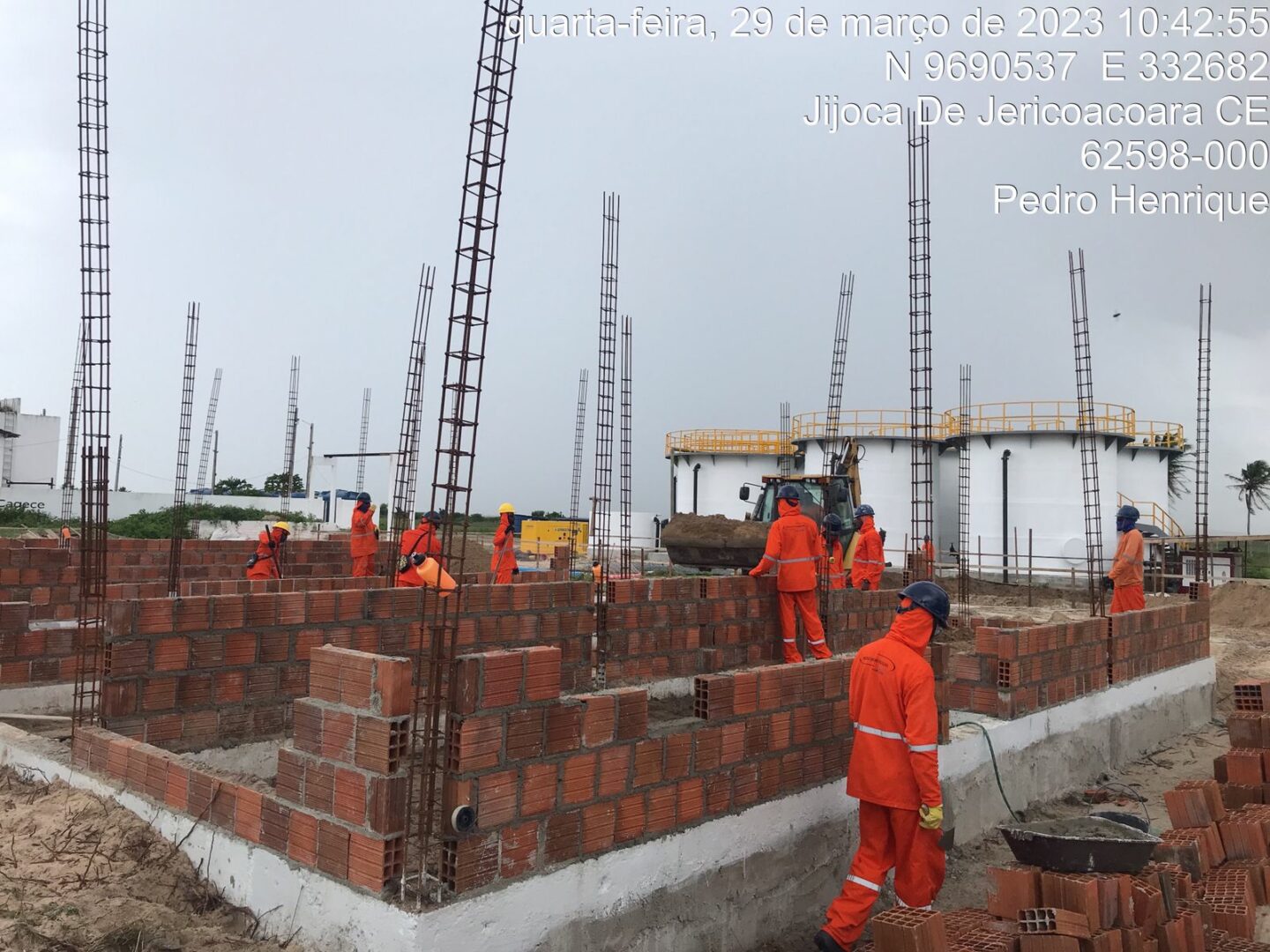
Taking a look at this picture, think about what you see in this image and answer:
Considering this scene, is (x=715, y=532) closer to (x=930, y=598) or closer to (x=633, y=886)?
(x=930, y=598)

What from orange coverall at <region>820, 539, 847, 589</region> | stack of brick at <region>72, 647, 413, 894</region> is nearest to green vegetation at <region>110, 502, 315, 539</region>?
orange coverall at <region>820, 539, 847, 589</region>

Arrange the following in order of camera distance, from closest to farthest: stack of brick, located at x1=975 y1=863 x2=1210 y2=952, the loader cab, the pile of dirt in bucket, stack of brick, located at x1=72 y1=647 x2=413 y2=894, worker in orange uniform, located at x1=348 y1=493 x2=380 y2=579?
stack of brick, located at x1=72 y1=647 x2=413 y2=894
stack of brick, located at x1=975 y1=863 x2=1210 y2=952
worker in orange uniform, located at x1=348 y1=493 x2=380 y2=579
the loader cab
the pile of dirt in bucket

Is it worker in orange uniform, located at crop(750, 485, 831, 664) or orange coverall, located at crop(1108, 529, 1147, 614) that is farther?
orange coverall, located at crop(1108, 529, 1147, 614)

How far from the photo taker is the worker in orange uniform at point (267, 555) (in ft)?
28.7

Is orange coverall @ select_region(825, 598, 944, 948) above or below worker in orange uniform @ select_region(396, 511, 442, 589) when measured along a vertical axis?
below

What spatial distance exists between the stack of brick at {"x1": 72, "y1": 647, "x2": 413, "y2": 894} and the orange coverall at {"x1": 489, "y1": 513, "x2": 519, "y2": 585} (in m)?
7.12

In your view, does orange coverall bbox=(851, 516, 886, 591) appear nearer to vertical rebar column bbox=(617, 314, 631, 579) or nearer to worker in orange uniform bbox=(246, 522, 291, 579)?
vertical rebar column bbox=(617, 314, 631, 579)

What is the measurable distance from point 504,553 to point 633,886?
25.6ft

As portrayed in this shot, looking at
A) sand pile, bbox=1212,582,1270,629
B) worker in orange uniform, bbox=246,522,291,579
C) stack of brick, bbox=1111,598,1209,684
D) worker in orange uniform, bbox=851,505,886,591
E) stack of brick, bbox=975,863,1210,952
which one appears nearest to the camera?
stack of brick, bbox=975,863,1210,952

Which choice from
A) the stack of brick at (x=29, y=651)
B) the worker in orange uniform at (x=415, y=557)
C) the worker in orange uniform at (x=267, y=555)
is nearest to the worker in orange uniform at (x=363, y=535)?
the worker in orange uniform at (x=267, y=555)

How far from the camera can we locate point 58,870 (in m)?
3.55

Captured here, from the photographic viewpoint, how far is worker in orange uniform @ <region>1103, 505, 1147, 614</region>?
8.98 meters

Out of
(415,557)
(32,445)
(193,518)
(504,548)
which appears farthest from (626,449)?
(32,445)

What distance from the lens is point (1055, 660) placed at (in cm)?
677
